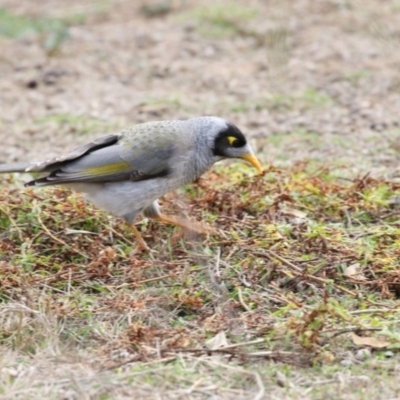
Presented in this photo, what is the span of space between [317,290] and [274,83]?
4423mm

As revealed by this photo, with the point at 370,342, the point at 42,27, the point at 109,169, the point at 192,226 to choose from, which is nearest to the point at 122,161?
the point at 109,169

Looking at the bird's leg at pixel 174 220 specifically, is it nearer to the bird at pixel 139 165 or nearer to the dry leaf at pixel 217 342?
the bird at pixel 139 165

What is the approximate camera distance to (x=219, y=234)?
625 centimetres

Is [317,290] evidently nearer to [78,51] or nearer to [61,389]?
[61,389]

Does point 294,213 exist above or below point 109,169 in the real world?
below

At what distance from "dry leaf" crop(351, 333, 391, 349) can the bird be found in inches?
59.6

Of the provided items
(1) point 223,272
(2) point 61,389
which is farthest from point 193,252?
(2) point 61,389

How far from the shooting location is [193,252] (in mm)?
6039

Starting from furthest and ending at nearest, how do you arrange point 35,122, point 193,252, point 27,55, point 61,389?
point 27,55 → point 35,122 → point 193,252 → point 61,389

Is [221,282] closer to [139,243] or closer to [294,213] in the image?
[139,243]

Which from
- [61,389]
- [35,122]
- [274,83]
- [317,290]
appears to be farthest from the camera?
[274,83]

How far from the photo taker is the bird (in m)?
6.27

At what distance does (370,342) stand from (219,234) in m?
1.54

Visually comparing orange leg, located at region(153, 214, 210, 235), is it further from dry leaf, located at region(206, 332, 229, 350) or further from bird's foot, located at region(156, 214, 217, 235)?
dry leaf, located at region(206, 332, 229, 350)
